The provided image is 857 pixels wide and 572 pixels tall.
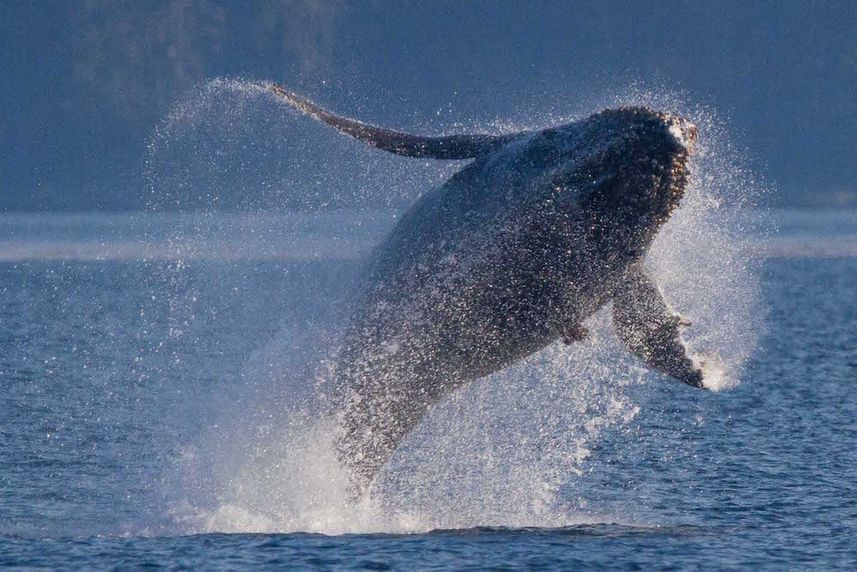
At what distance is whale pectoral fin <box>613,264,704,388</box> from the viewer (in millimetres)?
21703

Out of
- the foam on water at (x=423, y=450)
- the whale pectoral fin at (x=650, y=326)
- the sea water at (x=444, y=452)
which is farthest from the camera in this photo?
the foam on water at (x=423, y=450)

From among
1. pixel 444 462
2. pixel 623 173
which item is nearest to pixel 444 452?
pixel 444 462

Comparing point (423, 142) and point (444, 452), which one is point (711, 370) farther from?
point (444, 452)

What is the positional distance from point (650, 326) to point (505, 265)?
2.60 metres

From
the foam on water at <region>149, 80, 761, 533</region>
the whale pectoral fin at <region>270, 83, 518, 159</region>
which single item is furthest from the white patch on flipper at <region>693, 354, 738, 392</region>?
the whale pectoral fin at <region>270, 83, 518, 159</region>

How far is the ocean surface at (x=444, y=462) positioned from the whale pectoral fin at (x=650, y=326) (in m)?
0.84

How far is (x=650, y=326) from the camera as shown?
22234mm

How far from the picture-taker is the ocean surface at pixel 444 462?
21891mm

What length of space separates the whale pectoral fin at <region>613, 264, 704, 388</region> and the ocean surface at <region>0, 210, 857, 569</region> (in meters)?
0.84

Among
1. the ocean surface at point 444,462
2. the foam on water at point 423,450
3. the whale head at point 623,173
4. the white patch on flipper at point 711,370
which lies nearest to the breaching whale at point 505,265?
the whale head at point 623,173

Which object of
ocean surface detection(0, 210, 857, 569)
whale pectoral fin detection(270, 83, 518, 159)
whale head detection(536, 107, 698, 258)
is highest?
whale pectoral fin detection(270, 83, 518, 159)

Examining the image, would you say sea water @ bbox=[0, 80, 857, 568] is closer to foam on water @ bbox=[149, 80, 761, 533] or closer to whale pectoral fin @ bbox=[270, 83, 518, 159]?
foam on water @ bbox=[149, 80, 761, 533]

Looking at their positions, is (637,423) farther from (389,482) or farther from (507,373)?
(389,482)

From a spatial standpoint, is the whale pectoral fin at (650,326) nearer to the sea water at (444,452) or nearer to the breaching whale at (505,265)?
the breaching whale at (505,265)
